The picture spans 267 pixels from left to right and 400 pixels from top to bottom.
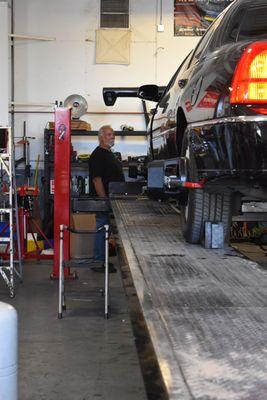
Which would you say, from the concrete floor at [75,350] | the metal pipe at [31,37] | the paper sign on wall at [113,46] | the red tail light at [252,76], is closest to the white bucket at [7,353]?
the red tail light at [252,76]

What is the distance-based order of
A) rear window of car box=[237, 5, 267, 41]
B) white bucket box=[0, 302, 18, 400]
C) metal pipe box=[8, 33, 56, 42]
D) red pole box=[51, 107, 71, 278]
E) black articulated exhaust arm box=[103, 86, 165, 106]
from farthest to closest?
metal pipe box=[8, 33, 56, 42] < red pole box=[51, 107, 71, 278] < black articulated exhaust arm box=[103, 86, 165, 106] < rear window of car box=[237, 5, 267, 41] < white bucket box=[0, 302, 18, 400]

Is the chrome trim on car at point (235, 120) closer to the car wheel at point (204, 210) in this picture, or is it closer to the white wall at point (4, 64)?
the car wheel at point (204, 210)

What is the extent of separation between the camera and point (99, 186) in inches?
253

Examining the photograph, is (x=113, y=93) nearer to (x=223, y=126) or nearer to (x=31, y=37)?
(x=223, y=126)

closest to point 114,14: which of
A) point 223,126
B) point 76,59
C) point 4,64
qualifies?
point 76,59

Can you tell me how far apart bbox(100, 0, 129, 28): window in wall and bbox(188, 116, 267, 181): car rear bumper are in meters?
8.19

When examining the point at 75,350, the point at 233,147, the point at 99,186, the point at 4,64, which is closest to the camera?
the point at 233,147

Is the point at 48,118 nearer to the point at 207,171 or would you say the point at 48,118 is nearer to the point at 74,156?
the point at 74,156

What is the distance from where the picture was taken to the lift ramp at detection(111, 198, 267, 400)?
4.51ft

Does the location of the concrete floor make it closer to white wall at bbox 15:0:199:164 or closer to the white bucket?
the white bucket

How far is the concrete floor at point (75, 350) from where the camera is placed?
11.1 ft

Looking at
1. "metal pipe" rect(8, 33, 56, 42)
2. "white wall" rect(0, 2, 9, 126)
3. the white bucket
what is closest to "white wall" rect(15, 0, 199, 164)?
"metal pipe" rect(8, 33, 56, 42)

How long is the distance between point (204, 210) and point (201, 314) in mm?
1102

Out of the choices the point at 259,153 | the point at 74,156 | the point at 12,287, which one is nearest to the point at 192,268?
the point at 259,153
